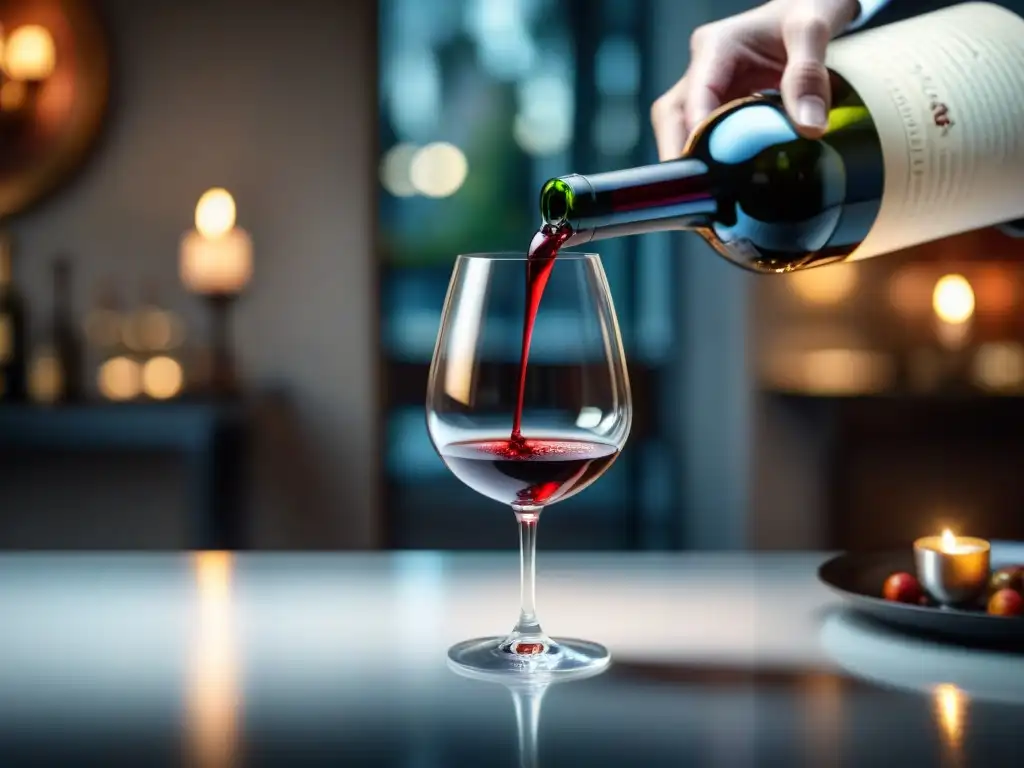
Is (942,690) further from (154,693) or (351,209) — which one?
(351,209)

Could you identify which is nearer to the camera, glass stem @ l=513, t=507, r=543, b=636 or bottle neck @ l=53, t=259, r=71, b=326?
glass stem @ l=513, t=507, r=543, b=636

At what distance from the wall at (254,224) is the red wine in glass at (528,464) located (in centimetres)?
333

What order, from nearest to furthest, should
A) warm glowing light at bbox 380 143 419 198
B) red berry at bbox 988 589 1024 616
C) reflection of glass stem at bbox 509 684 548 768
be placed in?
reflection of glass stem at bbox 509 684 548 768 → red berry at bbox 988 589 1024 616 → warm glowing light at bbox 380 143 419 198

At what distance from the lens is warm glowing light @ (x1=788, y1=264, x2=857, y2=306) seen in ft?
12.6

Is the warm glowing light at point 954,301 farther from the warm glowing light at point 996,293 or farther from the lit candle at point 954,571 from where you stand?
the lit candle at point 954,571

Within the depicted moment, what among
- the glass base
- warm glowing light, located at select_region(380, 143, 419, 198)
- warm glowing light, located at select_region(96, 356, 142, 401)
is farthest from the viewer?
warm glowing light, located at select_region(380, 143, 419, 198)

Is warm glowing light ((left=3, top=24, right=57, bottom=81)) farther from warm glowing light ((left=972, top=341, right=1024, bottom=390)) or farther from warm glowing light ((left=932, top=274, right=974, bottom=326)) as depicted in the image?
warm glowing light ((left=972, top=341, right=1024, bottom=390))

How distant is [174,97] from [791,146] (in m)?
3.41

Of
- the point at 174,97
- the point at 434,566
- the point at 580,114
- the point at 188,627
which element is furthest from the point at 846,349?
the point at 188,627

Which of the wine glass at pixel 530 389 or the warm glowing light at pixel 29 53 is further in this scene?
the warm glowing light at pixel 29 53

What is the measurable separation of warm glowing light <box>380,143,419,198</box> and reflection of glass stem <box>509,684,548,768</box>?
13.5 ft

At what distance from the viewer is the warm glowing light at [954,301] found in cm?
362

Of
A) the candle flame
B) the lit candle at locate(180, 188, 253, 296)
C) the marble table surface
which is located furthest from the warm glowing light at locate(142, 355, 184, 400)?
the candle flame

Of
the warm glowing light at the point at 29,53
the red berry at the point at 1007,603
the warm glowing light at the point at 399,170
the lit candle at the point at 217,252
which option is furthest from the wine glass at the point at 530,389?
the warm glowing light at the point at 399,170
